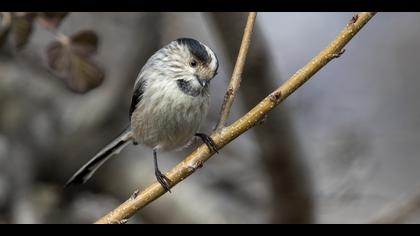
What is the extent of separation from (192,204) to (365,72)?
96.7 inches

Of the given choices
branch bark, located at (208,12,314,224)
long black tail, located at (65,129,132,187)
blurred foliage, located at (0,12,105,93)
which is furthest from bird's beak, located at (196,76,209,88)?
branch bark, located at (208,12,314,224)

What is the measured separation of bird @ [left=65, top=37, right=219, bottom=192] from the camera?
2.51 m

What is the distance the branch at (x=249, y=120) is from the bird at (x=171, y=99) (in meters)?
0.55

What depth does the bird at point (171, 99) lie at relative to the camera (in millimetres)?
2506

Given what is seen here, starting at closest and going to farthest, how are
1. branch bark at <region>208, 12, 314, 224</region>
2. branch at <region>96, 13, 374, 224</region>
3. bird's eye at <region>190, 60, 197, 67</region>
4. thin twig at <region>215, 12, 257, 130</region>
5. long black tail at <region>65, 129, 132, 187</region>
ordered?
branch at <region>96, 13, 374, 224</region>
thin twig at <region>215, 12, 257, 130</region>
bird's eye at <region>190, 60, 197, 67</region>
long black tail at <region>65, 129, 132, 187</region>
branch bark at <region>208, 12, 314, 224</region>

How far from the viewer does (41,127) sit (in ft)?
14.0

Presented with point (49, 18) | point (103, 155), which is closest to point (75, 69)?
point (49, 18)

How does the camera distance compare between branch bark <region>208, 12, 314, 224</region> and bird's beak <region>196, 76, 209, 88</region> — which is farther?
branch bark <region>208, 12, 314, 224</region>

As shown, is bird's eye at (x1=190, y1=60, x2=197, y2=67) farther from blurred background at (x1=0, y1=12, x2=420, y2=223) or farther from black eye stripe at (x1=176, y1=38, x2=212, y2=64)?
blurred background at (x1=0, y1=12, x2=420, y2=223)

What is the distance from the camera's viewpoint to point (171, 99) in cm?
265

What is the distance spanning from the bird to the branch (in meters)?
0.55

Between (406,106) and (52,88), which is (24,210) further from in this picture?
(406,106)

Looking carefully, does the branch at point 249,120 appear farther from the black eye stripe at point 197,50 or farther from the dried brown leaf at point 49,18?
the dried brown leaf at point 49,18
